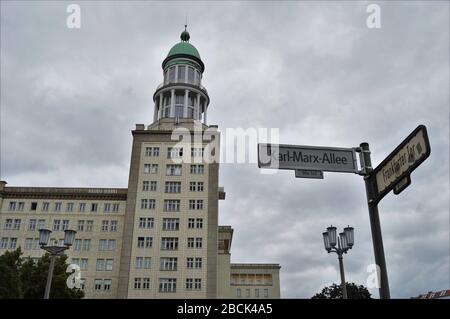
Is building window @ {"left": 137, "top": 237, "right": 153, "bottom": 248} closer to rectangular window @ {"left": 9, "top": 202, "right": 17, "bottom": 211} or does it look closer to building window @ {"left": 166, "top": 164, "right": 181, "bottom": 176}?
building window @ {"left": 166, "top": 164, "right": 181, "bottom": 176}

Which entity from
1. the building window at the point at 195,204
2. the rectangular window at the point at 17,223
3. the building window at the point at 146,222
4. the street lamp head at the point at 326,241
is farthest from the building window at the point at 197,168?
the street lamp head at the point at 326,241

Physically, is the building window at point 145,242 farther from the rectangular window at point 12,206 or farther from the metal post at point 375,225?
the metal post at point 375,225

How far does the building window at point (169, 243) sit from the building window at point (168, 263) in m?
1.54

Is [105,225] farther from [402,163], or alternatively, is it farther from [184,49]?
[402,163]

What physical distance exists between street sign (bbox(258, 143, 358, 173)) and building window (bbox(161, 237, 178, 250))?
5216 centimetres

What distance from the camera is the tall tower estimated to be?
53469 mm

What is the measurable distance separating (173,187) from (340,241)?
148 feet

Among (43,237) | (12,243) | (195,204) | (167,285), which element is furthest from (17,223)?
(43,237)

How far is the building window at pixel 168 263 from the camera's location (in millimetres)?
54375

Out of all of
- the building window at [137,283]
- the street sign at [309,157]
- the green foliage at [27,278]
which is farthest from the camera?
the building window at [137,283]

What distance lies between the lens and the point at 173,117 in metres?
67.3

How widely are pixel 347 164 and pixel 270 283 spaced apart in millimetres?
92782

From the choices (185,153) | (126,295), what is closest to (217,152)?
(185,153)
